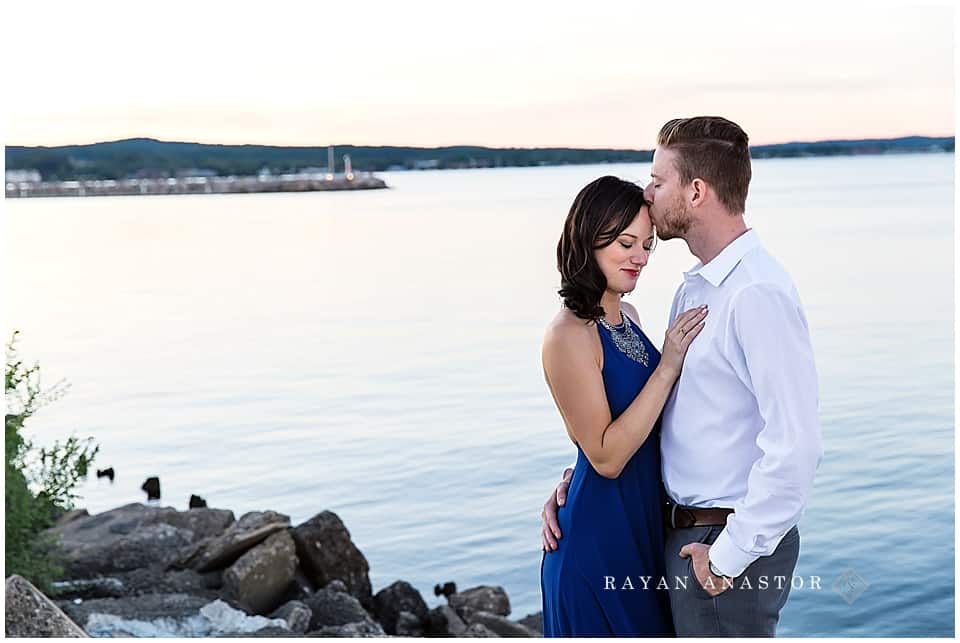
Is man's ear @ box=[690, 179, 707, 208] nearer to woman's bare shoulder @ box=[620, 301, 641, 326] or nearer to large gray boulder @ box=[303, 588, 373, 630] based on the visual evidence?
woman's bare shoulder @ box=[620, 301, 641, 326]

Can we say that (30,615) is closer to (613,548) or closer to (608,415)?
(613,548)

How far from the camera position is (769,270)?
2.43 meters

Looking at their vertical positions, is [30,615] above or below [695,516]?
below

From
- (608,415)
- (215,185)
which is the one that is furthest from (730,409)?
(215,185)

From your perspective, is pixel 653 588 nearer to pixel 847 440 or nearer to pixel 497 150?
pixel 847 440

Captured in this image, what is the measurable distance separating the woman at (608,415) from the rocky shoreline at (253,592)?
3.07 m

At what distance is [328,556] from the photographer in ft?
22.5

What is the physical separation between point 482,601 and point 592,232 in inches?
194

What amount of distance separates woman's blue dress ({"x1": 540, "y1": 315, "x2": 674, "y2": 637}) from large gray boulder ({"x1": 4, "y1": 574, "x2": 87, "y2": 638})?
2.28m

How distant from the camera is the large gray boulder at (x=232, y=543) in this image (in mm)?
6684

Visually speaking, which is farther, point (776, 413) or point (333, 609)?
point (333, 609)

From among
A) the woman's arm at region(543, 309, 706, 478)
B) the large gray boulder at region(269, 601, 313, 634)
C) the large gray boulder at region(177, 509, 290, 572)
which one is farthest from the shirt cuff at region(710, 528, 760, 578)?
the large gray boulder at region(177, 509, 290, 572)

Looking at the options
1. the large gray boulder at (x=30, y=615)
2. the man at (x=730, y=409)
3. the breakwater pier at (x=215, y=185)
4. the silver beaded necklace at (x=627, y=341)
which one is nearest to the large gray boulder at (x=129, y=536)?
the large gray boulder at (x=30, y=615)

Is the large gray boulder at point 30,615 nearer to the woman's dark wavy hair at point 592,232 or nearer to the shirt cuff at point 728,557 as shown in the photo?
the woman's dark wavy hair at point 592,232
